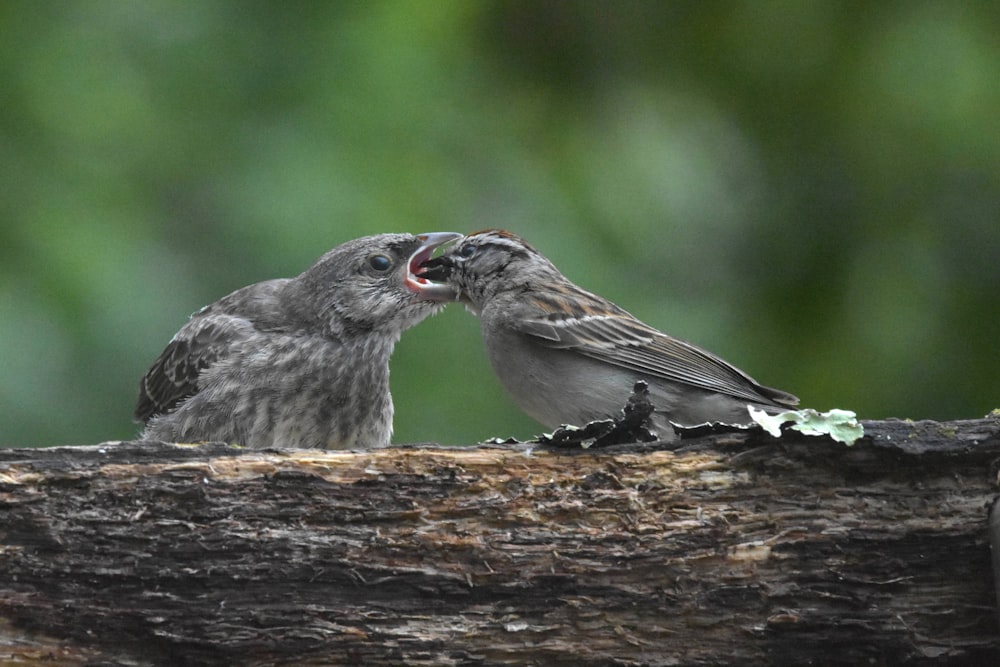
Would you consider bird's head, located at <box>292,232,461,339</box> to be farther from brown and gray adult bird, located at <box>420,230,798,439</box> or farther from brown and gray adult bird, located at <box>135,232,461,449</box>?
brown and gray adult bird, located at <box>420,230,798,439</box>

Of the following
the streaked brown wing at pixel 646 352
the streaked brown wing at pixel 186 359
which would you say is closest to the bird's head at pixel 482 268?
the streaked brown wing at pixel 646 352

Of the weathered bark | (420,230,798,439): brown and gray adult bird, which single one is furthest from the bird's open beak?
the weathered bark

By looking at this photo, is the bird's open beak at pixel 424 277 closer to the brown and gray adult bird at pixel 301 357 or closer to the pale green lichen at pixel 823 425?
the brown and gray adult bird at pixel 301 357

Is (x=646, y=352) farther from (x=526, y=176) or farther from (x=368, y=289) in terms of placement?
(x=526, y=176)

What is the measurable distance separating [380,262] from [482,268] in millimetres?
556

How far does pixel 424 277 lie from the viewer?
7.64 m

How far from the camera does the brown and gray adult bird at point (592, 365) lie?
6207mm

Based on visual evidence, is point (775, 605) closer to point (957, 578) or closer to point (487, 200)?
point (957, 578)

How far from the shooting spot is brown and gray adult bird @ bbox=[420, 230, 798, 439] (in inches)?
244

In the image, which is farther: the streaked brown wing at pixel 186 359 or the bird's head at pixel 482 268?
the bird's head at pixel 482 268

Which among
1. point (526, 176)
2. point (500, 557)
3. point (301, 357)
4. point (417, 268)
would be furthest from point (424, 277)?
point (500, 557)

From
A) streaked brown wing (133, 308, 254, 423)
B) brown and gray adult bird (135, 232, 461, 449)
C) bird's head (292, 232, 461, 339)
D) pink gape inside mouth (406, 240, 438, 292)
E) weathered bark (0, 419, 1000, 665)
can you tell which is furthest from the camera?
pink gape inside mouth (406, 240, 438, 292)

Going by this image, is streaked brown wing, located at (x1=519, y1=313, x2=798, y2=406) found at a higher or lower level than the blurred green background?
lower

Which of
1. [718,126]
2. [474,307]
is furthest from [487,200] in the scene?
[718,126]
